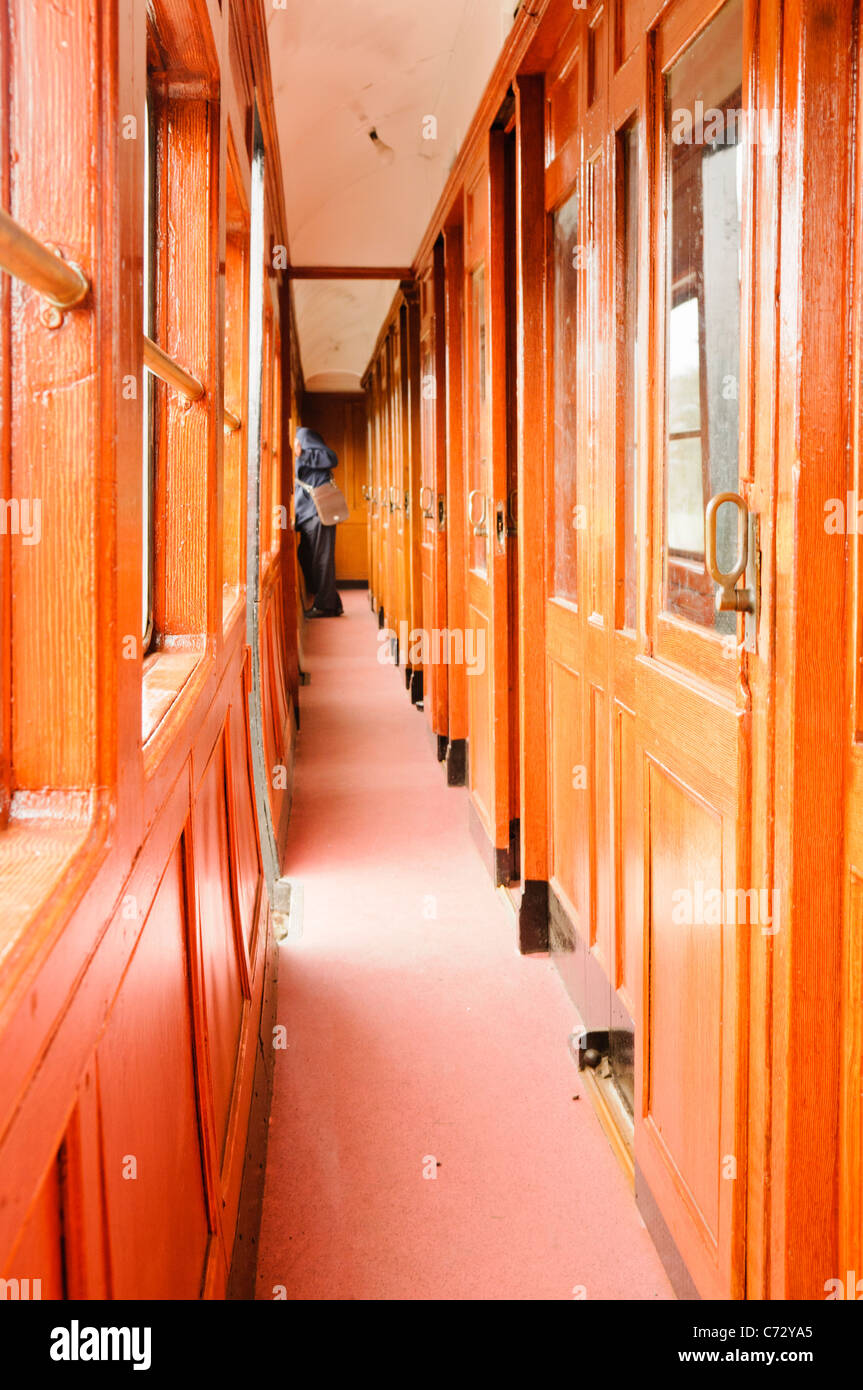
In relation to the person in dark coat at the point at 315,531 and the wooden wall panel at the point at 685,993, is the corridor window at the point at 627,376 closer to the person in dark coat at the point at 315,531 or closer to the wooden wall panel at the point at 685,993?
the wooden wall panel at the point at 685,993

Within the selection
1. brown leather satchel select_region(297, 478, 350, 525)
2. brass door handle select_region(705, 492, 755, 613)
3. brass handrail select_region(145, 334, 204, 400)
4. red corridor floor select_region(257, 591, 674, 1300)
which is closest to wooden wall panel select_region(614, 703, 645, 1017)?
red corridor floor select_region(257, 591, 674, 1300)

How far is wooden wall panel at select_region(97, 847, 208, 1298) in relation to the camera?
110 centimetres

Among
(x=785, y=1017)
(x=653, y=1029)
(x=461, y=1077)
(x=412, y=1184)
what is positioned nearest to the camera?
(x=785, y=1017)

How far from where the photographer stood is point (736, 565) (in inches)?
63.9

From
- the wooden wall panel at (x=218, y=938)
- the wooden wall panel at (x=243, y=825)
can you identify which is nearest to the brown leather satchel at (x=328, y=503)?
the wooden wall panel at (x=243, y=825)

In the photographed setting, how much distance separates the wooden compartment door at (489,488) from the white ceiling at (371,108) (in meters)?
0.42

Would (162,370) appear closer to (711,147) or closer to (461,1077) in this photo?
(711,147)

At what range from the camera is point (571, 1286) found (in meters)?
2.13

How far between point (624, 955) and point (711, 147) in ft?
5.55

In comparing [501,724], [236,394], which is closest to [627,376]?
[236,394]

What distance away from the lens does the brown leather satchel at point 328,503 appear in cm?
1238
